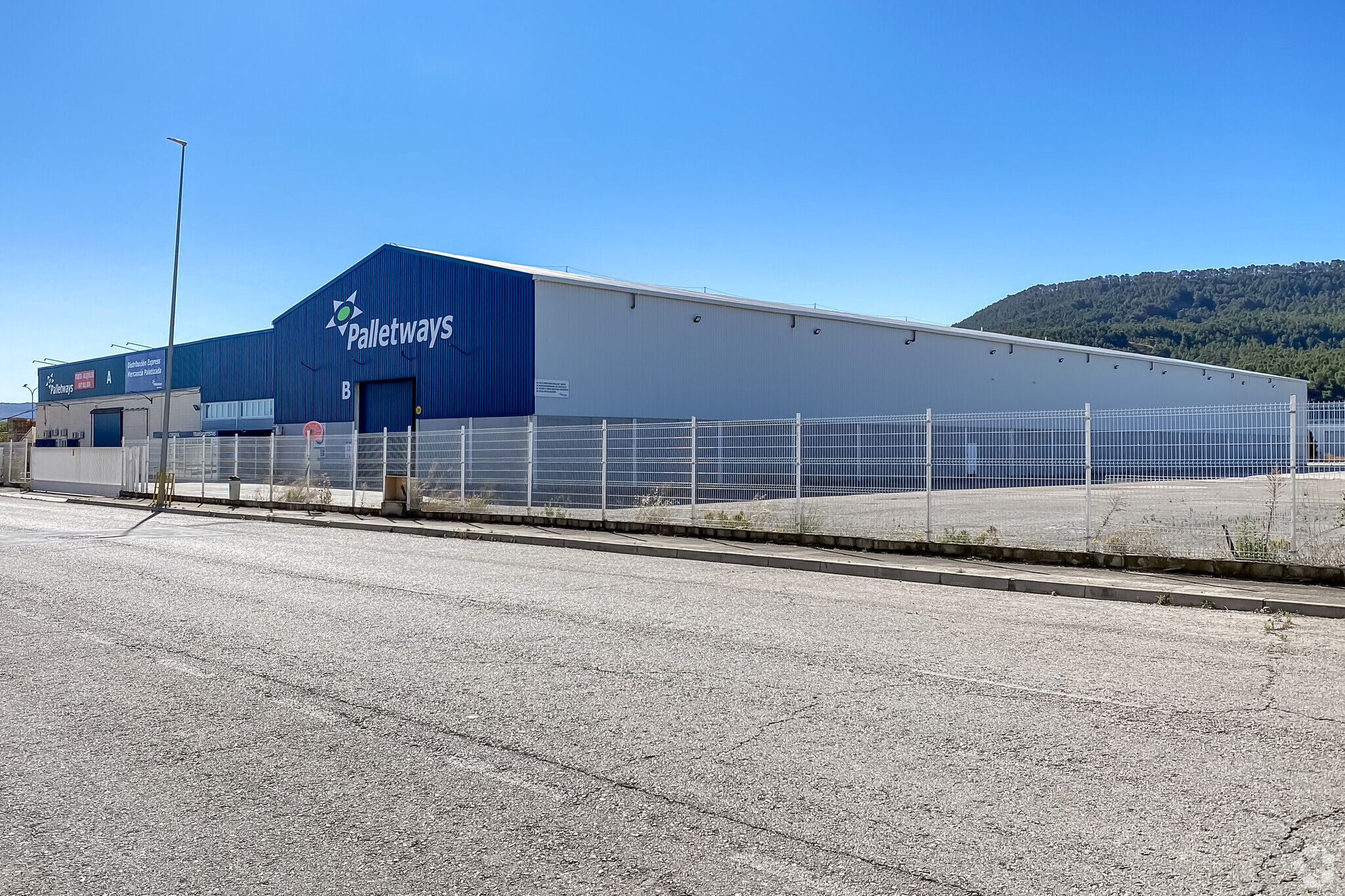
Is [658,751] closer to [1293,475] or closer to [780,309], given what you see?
[1293,475]

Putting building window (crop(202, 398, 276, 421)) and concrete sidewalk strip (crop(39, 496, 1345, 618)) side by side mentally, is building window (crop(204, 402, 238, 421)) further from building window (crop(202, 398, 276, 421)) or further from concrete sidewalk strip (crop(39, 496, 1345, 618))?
concrete sidewalk strip (crop(39, 496, 1345, 618))

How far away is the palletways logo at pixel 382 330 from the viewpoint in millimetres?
37625

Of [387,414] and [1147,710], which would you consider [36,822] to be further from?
[387,414]

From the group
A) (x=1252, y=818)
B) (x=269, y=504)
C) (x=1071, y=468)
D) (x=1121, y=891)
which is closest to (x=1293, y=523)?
(x=1071, y=468)

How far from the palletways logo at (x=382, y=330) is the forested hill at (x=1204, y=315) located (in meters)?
91.7

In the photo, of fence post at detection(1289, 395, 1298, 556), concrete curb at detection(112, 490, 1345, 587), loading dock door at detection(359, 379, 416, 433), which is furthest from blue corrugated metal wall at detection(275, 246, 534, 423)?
fence post at detection(1289, 395, 1298, 556)

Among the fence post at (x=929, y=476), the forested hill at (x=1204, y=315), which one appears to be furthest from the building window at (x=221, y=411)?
the forested hill at (x=1204, y=315)

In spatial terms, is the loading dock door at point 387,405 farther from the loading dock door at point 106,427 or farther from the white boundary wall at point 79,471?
the loading dock door at point 106,427

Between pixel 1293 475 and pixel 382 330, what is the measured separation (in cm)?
3588

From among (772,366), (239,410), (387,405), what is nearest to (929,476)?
(772,366)

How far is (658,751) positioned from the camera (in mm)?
4555

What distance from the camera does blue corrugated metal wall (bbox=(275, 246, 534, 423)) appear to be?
113 feet

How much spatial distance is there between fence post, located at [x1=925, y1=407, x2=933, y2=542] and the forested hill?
10679 centimetres

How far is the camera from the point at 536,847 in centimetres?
351
